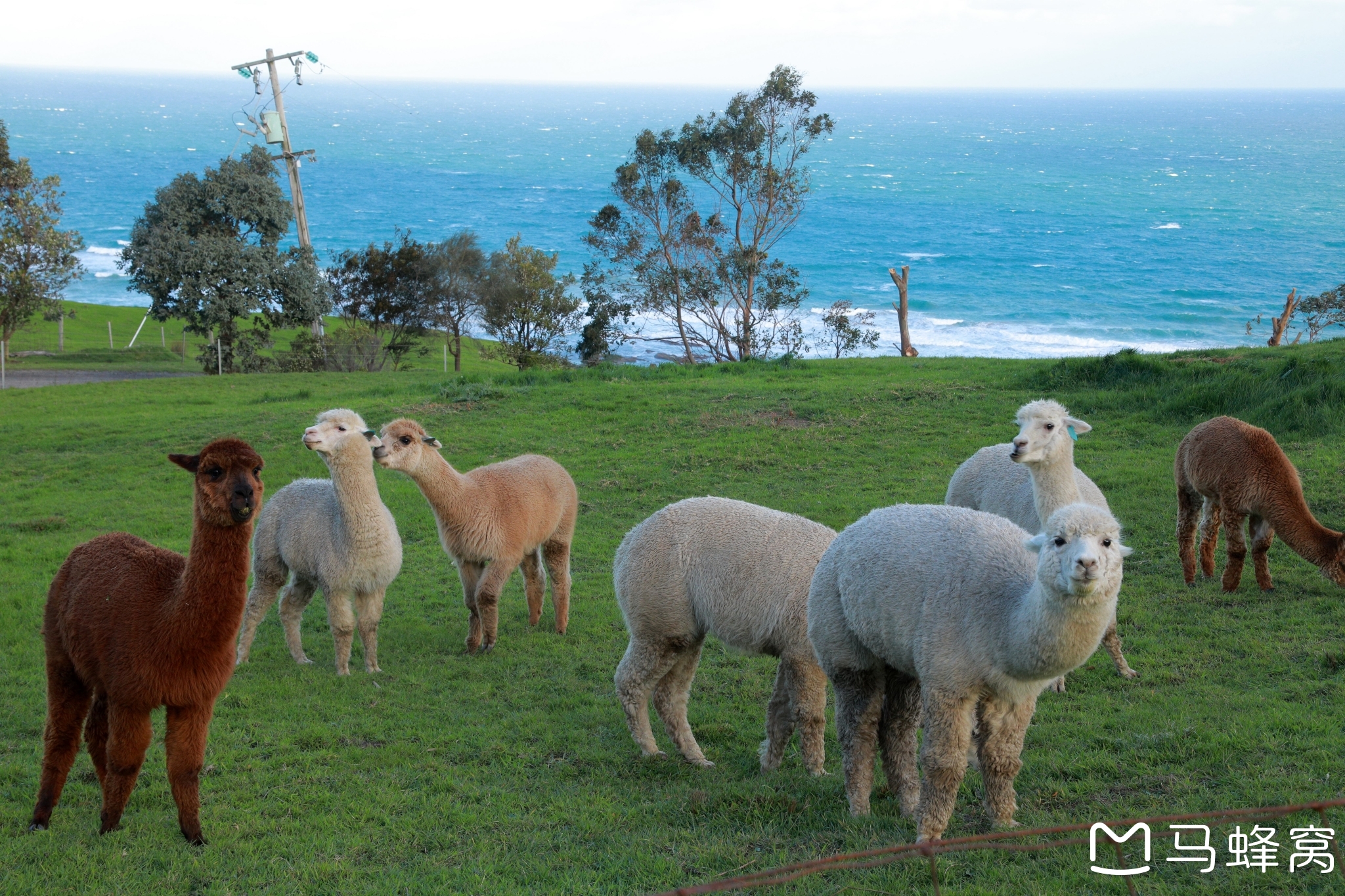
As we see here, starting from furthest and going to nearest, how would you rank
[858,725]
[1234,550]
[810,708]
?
[1234,550], [810,708], [858,725]

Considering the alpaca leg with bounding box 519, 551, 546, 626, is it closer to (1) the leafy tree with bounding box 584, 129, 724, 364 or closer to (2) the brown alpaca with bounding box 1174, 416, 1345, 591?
(2) the brown alpaca with bounding box 1174, 416, 1345, 591

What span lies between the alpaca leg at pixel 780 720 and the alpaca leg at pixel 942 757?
145cm

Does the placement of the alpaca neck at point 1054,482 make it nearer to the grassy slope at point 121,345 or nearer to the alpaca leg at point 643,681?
the alpaca leg at point 643,681

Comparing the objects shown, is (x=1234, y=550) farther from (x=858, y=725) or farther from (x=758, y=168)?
(x=758, y=168)

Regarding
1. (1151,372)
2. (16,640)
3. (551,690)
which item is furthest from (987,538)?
(1151,372)

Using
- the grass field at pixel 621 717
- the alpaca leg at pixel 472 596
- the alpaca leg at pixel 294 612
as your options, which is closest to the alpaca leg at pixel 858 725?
the grass field at pixel 621 717

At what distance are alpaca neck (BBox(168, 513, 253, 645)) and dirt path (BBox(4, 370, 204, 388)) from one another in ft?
86.9

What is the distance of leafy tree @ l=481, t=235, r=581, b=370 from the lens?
113 feet

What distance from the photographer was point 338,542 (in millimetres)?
7801

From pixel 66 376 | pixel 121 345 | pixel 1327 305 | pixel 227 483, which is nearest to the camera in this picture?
pixel 227 483

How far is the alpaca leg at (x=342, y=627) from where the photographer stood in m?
7.86

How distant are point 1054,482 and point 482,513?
14.7 ft

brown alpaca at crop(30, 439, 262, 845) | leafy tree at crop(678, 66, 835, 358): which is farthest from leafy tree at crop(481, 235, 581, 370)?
brown alpaca at crop(30, 439, 262, 845)

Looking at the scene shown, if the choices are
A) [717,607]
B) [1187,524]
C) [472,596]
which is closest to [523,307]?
[472,596]
